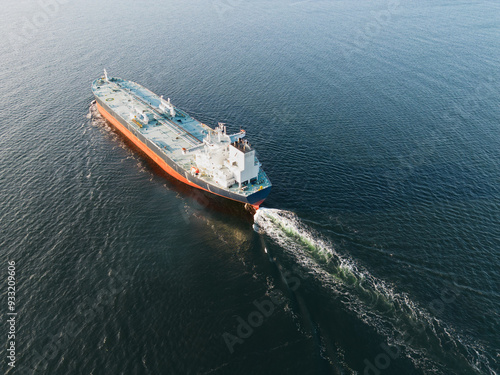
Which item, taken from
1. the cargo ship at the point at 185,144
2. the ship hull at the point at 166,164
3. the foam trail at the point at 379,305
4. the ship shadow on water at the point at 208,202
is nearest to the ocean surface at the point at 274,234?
the foam trail at the point at 379,305

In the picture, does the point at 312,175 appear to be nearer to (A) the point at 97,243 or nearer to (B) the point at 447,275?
(B) the point at 447,275

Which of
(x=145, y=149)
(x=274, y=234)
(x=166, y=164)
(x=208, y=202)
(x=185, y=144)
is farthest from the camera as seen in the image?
(x=145, y=149)

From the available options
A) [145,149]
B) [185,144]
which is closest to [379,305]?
[185,144]

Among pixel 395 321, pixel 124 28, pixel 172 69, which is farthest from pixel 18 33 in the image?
pixel 395 321

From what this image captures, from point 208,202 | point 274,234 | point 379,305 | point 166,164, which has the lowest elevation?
point 379,305

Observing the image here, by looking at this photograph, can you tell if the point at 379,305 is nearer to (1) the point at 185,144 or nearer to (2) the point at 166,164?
(2) the point at 166,164

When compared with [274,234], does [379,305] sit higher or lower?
lower

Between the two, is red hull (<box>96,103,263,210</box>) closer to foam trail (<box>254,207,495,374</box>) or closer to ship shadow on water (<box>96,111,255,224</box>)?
ship shadow on water (<box>96,111,255,224</box>)
